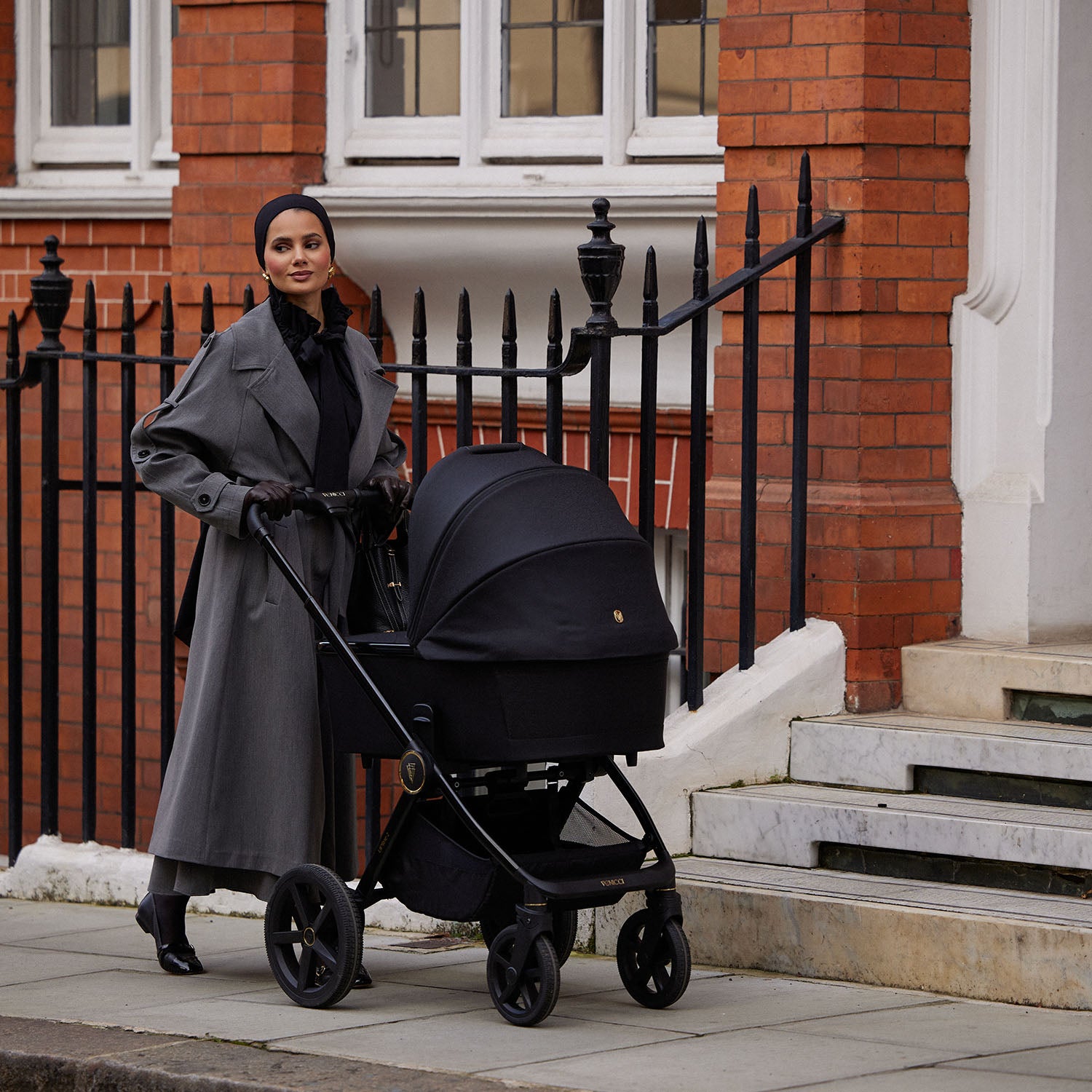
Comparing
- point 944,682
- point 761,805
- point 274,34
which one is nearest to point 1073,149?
point 944,682

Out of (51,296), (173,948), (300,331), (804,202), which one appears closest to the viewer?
→ (300,331)

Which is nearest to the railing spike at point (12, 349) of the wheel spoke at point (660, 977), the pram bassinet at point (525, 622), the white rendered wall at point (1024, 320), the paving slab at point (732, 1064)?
the pram bassinet at point (525, 622)

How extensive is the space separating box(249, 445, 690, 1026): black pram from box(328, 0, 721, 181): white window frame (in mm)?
2942

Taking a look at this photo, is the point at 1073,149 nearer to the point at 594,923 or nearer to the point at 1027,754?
the point at 1027,754

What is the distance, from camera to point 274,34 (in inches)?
329

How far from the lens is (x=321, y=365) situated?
18.0 ft

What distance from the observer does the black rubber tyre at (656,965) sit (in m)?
5.04

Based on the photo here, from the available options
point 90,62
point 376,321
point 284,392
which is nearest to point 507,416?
point 376,321

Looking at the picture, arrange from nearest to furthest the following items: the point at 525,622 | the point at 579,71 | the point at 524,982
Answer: the point at 525,622
the point at 524,982
the point at 579,71

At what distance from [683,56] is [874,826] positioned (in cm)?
319

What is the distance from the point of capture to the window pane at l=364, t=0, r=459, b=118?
8.43 m

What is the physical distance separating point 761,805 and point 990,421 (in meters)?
1.42

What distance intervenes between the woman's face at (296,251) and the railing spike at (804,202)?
1.60 m

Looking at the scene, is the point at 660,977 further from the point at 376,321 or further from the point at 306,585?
the point at 376,321
